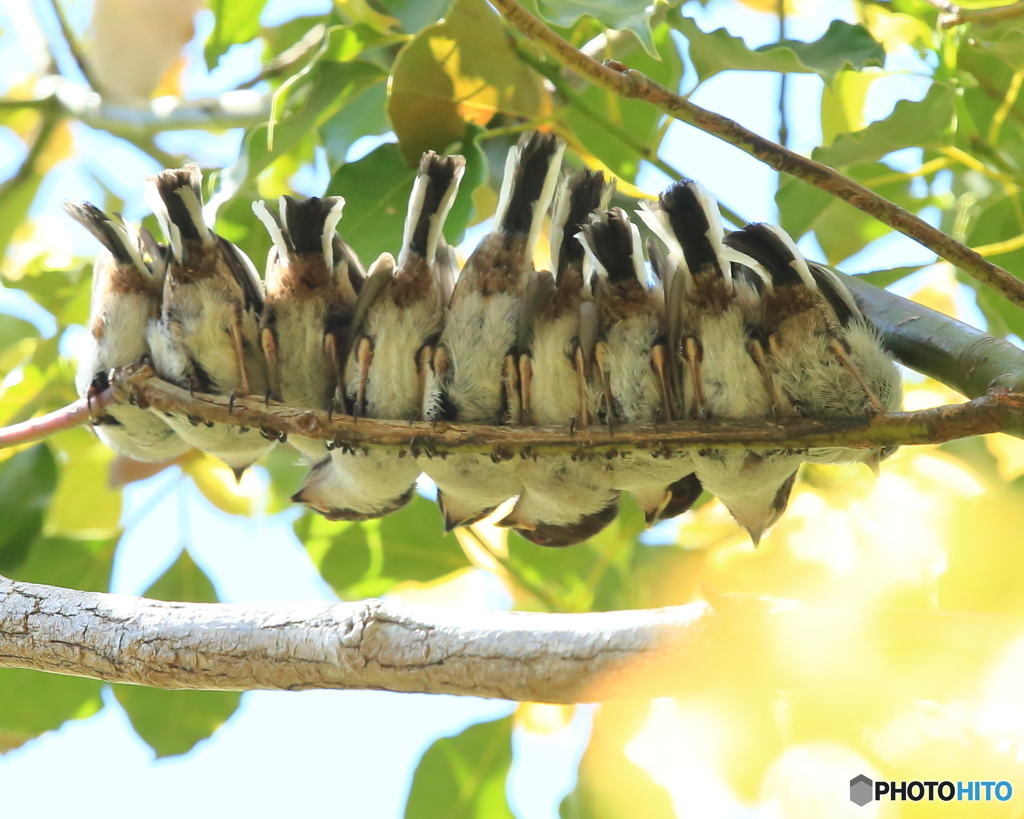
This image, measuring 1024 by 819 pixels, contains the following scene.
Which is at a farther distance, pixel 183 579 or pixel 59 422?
pixel 183 579

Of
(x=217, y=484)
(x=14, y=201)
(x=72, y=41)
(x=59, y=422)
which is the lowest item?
(x=59, y=422)

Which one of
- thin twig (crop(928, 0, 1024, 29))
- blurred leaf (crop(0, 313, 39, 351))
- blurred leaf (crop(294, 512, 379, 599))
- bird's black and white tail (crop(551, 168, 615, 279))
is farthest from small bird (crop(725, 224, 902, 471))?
blurred leaf (crop(0, 313, 39, 351))

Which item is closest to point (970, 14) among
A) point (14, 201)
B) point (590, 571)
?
point (590, 571)

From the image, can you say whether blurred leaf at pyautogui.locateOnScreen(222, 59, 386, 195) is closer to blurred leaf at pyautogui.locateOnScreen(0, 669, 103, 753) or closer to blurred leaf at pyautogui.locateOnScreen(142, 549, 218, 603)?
blurred leaf at pyautogui.locateOnScreen(142, 549, 218, 603)

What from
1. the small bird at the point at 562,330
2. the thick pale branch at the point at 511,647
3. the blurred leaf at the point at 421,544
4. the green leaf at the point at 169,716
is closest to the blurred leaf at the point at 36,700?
the green leaf at the point at 169,716

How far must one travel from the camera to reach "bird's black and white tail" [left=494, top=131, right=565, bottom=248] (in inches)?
52.6

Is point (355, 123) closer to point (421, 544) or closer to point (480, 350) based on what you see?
point (480, 350)

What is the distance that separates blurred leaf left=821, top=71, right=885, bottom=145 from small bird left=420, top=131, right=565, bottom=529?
1.06 m

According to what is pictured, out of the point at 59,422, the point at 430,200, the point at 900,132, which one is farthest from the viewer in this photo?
the point at 900,132

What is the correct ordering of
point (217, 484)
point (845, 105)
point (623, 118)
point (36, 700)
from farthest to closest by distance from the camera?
1. point (217, 484)
2. point (36, 700)
3. point (845, 105)
4. point (623, 118)

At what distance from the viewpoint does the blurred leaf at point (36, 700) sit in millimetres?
2354

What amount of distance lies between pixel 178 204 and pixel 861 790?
1482mm

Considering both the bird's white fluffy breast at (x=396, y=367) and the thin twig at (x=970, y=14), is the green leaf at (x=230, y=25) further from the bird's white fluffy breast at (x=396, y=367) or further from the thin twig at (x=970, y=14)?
the thin twig at (x=970, y=14)

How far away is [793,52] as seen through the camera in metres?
1.56
